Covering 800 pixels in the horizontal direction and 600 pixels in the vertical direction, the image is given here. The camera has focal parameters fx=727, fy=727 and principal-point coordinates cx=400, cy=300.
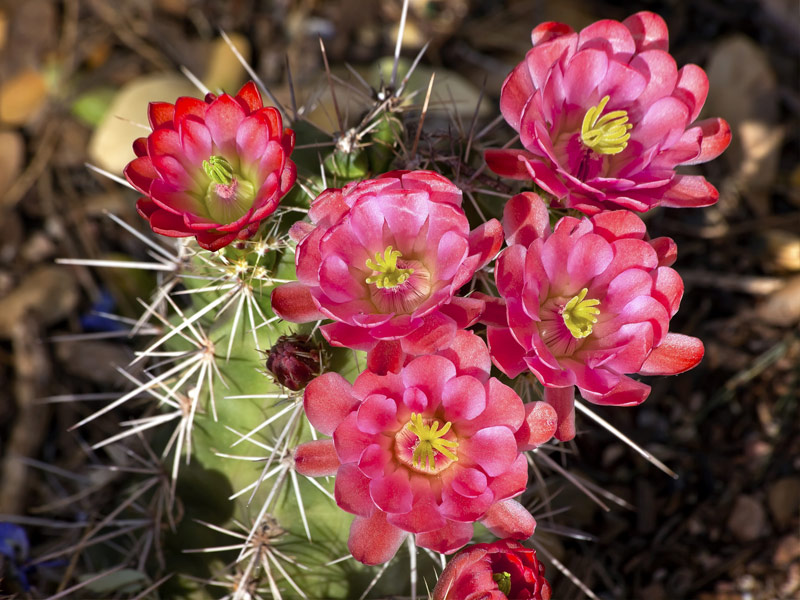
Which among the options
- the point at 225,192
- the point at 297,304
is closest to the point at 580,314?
the point at 297,304

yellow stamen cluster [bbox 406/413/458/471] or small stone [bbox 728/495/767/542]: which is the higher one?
yellow stamen cluster [bbox 406/413/458/471]

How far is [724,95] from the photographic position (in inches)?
118

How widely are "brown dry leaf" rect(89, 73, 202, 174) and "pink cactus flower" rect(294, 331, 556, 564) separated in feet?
6.56

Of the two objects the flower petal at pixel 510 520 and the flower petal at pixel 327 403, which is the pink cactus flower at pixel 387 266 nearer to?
the flower petal at pixel 327 403

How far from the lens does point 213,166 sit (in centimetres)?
133

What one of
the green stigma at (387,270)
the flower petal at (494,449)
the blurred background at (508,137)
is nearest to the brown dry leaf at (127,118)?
the blurred background at (508,137)

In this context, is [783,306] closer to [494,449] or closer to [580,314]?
[580,314]

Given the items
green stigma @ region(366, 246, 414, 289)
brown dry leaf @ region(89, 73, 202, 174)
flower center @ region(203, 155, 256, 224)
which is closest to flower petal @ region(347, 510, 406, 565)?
green stigma @ region(366, 246, 414, 289)

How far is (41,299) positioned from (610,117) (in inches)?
87.1

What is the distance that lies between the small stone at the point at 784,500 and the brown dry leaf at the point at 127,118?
2.57 m

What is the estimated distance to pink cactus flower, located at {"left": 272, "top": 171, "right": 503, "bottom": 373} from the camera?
1.16 metres

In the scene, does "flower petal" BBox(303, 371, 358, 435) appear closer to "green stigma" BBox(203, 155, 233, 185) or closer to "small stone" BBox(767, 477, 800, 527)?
"green stigma" BBox(203, 155, 233, 185)

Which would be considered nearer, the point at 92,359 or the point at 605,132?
the point at 605,132

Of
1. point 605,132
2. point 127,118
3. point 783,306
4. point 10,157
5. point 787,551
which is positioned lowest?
point 787,551
